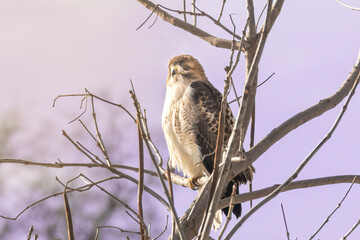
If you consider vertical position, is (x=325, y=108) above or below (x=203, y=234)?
above

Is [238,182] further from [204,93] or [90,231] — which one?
[90,231]

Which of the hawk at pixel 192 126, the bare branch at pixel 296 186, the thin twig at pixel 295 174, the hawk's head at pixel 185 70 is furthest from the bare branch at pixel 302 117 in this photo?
the hawk's head at pixel 185 70

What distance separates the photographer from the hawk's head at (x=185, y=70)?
4.35 m

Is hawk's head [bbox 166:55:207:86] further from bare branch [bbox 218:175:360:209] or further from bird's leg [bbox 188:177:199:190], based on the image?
bare branch [bbox 218:175:360:209]

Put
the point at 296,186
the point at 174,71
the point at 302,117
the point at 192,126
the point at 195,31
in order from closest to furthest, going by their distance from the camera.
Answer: the point at 302,117 < the point at 296,186 < the point at 195,31 < the point at 192,126 < the point at 174,71

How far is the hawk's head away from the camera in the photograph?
435 centimetres

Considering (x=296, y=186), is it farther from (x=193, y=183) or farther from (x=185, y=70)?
(x=185, y=70)

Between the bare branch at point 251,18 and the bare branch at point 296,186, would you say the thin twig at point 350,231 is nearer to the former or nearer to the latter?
the bare branch at point 296,186

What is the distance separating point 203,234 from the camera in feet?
5.35

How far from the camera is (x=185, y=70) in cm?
442

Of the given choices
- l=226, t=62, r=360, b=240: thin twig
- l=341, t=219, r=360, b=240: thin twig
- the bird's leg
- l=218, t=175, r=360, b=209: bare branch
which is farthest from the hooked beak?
l=226, t=62, r=360, b=240: thin twig

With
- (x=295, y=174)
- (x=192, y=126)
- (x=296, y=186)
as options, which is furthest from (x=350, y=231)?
(x=192, y=126)

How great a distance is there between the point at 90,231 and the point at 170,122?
10.5ft

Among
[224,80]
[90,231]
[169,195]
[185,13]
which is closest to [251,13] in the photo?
[185,13]
